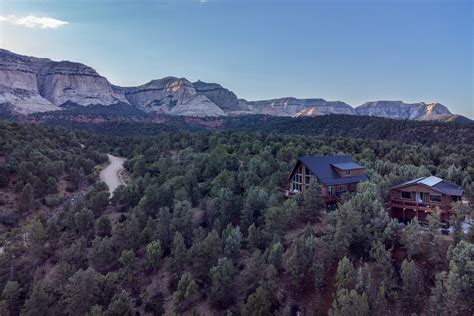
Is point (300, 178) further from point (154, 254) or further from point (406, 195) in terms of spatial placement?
point (154, 254)

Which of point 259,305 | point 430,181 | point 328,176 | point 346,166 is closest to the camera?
point 259,305

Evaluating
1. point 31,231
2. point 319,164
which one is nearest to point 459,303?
point 319,164

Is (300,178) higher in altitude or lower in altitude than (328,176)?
lower

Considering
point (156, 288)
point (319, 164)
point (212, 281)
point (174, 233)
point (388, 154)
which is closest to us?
point (212, 281)

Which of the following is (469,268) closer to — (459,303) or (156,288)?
(459,303)

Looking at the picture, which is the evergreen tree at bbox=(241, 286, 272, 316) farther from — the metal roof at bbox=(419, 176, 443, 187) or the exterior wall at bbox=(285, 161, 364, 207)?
the metal roof at bbox=(419, 176, 443, 187)

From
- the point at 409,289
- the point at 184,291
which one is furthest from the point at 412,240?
the point at 184,291

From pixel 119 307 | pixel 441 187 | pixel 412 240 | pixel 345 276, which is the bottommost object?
pixel 119 307
